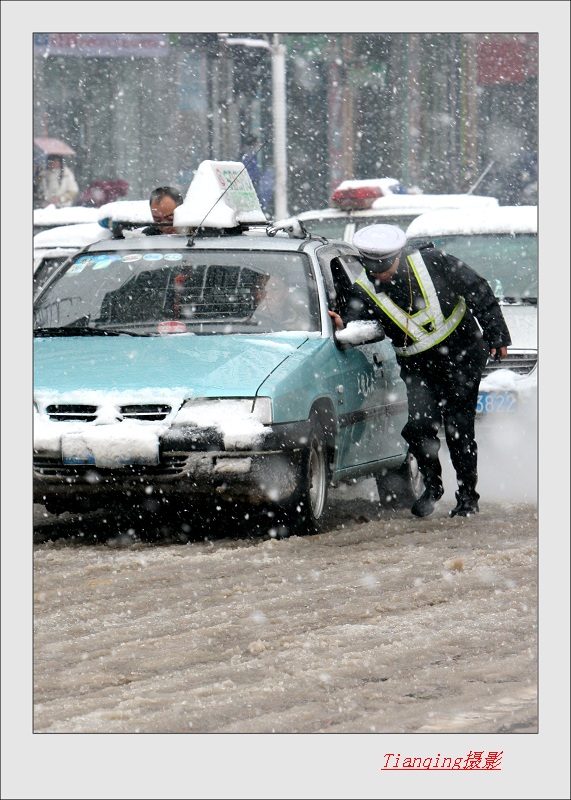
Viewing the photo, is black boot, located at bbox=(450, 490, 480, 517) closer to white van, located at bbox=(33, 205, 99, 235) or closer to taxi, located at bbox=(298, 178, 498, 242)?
taxi, located at bbox=(298, 178, 498, 242)

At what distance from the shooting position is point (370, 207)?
16188 millimetres

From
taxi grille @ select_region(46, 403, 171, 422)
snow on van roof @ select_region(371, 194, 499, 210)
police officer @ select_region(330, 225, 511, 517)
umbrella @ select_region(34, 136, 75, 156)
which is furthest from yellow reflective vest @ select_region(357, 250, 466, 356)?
umbrella @ select_region(34, 136, 75, 156)

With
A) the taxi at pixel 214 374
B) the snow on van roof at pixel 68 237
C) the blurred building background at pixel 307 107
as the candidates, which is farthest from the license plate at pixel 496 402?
the blurred building background at pixel 307 107

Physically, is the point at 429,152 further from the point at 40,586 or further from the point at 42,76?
the point at 40,586

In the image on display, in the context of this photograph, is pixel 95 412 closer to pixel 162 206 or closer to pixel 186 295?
pixel 186 295

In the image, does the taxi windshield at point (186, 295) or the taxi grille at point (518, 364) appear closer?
the taxi windshield at point (186, 295)

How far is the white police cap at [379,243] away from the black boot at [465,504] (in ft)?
4.96

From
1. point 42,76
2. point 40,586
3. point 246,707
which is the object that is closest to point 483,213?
point 40,586

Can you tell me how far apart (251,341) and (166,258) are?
99 centimetres

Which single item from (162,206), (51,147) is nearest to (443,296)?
(162,206)

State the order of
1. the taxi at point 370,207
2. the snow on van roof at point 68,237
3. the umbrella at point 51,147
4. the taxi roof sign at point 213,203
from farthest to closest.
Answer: the umbrella at point 51,147 < the taxi at point 370,207 < the snow on van roof at point 68,237 < the taxi roof sign at point 213,203

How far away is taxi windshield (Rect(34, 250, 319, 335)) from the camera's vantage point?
29.2ft

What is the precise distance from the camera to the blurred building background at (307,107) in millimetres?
33375

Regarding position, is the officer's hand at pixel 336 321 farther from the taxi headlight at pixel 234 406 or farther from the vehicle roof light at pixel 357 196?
the vehicle roof light at pixel 357 196
